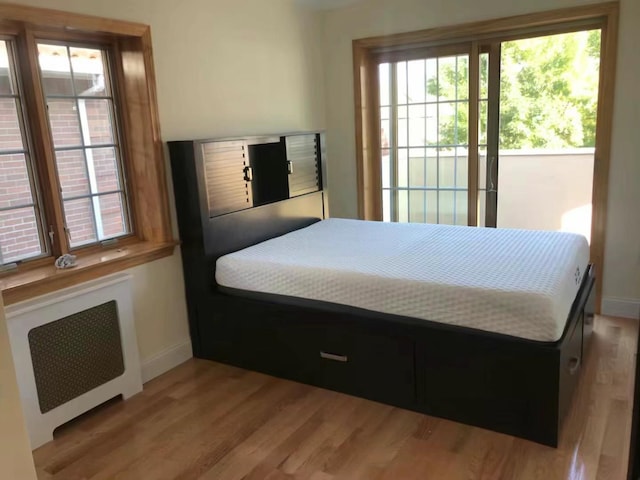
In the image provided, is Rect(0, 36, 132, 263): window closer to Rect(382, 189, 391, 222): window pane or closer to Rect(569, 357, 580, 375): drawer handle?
Rect(382, 189, 391, 222): window pane

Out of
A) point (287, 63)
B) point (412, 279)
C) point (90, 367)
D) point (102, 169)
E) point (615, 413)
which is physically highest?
point (287, 63)

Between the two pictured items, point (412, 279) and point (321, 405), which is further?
point (321, 405)

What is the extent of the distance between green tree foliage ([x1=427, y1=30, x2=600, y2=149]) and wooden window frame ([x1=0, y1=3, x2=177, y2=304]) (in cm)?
225

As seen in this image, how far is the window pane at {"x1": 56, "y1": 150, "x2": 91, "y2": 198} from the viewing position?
2691mm

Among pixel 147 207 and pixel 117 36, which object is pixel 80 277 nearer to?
pixel 147 207

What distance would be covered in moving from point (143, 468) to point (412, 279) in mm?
1440

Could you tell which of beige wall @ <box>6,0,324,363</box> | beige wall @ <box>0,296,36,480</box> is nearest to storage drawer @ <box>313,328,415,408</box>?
beige wall @ <box>6,0,324,363</box>

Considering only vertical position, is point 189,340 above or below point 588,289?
below

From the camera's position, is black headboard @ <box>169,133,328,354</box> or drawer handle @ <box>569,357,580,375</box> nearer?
drawer handle @ <box>569,357,580,375</box>

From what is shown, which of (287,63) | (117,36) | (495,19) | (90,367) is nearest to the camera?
(90,367)

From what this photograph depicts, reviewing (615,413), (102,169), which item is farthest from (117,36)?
(615,413)

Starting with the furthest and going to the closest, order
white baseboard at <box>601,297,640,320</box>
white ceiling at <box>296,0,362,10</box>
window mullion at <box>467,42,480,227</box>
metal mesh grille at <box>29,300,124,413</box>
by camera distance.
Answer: white ceiling at <box>296,0,362,10</box> < window mullion at <box>467,42,480,227</box> < white baseboard at <box>601,297,640,320</box> < metal mesh grille at <box>29,300,124,413</box>

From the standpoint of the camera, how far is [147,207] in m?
3.02

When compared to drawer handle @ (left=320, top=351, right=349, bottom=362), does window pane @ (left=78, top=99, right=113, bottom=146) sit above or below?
above
